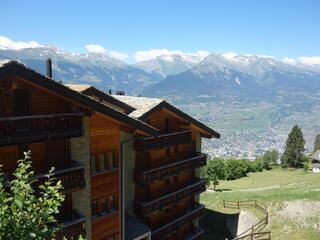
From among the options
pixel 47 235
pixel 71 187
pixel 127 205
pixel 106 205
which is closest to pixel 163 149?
pixel 127 205

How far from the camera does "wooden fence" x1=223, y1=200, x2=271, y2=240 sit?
114 ft

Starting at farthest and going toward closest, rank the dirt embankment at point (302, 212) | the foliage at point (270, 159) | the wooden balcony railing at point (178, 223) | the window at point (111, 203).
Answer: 1. the foliage at point (270, 159)
2. the dirt embankment at point (302, 212)
3. the wooden balcony railing at point (178, 223)
4. the window at point (111, 203)

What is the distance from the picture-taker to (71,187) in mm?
18516

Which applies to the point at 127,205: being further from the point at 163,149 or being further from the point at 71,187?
the point at 71,187

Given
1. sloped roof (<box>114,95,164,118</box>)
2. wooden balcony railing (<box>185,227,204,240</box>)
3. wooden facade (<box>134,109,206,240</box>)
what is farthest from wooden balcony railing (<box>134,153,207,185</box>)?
wooden balcony railing (<box>185,227,204,240</box>)

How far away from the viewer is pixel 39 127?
16.5m

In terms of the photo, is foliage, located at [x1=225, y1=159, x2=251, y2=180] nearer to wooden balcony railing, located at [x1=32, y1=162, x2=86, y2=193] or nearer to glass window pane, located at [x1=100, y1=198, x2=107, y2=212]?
glass window pane, located at [x1=100, y1=198, x2=107, y2=212]

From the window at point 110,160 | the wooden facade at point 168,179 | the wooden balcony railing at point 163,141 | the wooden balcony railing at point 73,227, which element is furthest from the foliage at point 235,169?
the wooden balcony railing at point 73,227

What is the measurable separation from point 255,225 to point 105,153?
20050mm

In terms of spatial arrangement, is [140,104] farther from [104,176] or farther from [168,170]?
[104,176]

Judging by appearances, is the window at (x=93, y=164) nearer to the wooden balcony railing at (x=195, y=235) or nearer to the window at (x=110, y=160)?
the window at (x=110, y=160)

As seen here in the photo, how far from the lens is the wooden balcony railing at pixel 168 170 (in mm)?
26594

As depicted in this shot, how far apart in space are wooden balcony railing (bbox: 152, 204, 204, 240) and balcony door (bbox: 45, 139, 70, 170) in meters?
12.0

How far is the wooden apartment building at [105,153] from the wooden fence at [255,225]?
14.7ft
